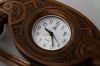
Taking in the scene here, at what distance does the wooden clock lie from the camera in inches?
33.5

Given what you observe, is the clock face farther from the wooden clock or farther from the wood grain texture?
the wood grain texture

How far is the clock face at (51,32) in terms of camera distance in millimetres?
886

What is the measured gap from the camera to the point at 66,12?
3.04 feet

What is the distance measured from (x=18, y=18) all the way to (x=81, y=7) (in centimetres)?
29

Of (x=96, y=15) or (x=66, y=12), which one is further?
(x=96, y=15)

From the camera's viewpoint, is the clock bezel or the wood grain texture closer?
the clock bezel

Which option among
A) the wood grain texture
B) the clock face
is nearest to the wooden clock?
the clock face

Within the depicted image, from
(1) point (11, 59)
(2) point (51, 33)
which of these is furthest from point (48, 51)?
(1) point (11, 59)

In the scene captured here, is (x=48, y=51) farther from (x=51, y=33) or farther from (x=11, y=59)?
(x=11, y=59)

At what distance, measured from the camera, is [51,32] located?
90 centimetres

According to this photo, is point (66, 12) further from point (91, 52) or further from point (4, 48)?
point (4, 48)

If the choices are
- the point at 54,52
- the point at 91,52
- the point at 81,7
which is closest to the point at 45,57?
the point at 54,52

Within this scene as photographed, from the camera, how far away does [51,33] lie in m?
0.90

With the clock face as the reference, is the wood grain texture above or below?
below
